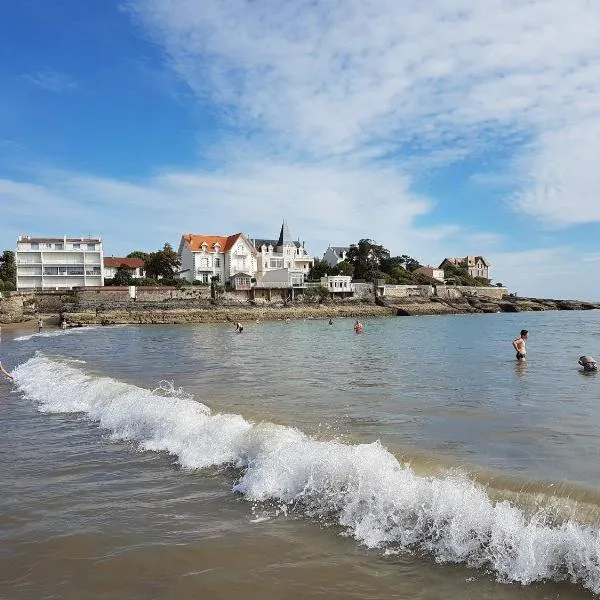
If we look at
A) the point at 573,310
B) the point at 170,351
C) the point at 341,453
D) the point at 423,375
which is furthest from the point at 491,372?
the point at 573,310

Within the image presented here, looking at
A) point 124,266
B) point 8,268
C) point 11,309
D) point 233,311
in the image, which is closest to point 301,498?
point 233,311

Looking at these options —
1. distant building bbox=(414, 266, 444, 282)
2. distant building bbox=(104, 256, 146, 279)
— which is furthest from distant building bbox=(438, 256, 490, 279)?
distant building bbox=(104, 256, 146, 279)

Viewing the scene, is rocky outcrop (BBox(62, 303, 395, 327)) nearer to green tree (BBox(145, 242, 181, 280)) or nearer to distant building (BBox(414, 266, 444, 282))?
green tree (BBox(145, 242, 181, 280))

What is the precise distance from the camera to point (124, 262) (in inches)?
4163

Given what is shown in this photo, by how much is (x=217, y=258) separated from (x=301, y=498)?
9498 cm

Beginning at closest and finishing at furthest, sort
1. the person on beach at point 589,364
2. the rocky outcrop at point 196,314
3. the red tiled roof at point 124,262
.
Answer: the person on beach at point 589,364 → the rocky outcrop at point 196,314 → the red tiled roof at point 124,262

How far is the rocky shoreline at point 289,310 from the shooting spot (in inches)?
3000

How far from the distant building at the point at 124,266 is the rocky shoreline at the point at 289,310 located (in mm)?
25831

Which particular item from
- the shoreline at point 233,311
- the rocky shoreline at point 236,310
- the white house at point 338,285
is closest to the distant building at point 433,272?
the rocky shoreline at point 236,310

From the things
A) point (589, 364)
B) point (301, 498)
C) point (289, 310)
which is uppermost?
point (589, 364)

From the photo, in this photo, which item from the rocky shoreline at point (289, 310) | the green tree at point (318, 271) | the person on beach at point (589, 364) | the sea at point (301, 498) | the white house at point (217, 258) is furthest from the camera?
the green tree at point (318, 271)

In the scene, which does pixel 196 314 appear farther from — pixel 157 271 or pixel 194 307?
pixel 157 271

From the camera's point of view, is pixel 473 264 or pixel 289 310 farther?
pixel 473 264

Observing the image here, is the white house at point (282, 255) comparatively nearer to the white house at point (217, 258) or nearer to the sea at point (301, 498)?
the white house at point (217, 258)
